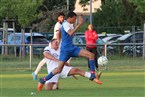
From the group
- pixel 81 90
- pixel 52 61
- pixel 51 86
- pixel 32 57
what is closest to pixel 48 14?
pixel 32 57

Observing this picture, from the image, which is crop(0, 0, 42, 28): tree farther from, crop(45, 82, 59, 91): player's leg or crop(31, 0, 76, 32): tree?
crop(45, 82, 59, 91): player's leg

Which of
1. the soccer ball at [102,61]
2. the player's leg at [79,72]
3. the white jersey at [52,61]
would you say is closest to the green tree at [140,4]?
the soccer ball at [102,61]

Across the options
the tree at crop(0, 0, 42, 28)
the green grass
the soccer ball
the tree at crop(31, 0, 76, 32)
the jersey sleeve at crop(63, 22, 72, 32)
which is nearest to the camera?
the green grass

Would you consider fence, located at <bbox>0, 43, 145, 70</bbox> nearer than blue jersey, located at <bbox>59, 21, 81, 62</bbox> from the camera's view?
Answer: No

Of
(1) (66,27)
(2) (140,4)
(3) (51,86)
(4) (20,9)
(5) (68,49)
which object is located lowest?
(3) (51,86)

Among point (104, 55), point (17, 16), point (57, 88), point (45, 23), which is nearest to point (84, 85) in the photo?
point (57, 88)

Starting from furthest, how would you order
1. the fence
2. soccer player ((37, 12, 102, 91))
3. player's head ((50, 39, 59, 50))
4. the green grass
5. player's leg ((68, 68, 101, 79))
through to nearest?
the fence, player's head ((50, 39, 59, 50)), player's leg ((68, 68, 101, 79)), soccer player ((37, 12, 102, 91)), the green grass

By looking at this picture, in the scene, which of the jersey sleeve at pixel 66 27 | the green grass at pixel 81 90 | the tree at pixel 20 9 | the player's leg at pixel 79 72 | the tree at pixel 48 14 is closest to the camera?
the green grass at pixel 81 90

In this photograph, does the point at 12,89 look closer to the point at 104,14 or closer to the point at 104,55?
the point at 104,55

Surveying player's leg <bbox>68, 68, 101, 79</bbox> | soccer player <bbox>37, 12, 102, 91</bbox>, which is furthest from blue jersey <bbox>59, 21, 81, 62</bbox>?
player's leg <bbox>68, 68, 101, 79</bbox>

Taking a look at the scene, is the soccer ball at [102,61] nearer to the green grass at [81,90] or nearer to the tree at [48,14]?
the green grass at [81,90]

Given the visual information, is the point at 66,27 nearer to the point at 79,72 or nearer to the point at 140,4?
the point at 79,72

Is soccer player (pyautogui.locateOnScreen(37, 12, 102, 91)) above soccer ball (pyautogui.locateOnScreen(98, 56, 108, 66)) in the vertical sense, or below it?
above

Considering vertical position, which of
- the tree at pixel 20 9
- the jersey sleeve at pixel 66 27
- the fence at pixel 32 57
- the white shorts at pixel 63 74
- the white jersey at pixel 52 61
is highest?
the tree at pixel 20 9
